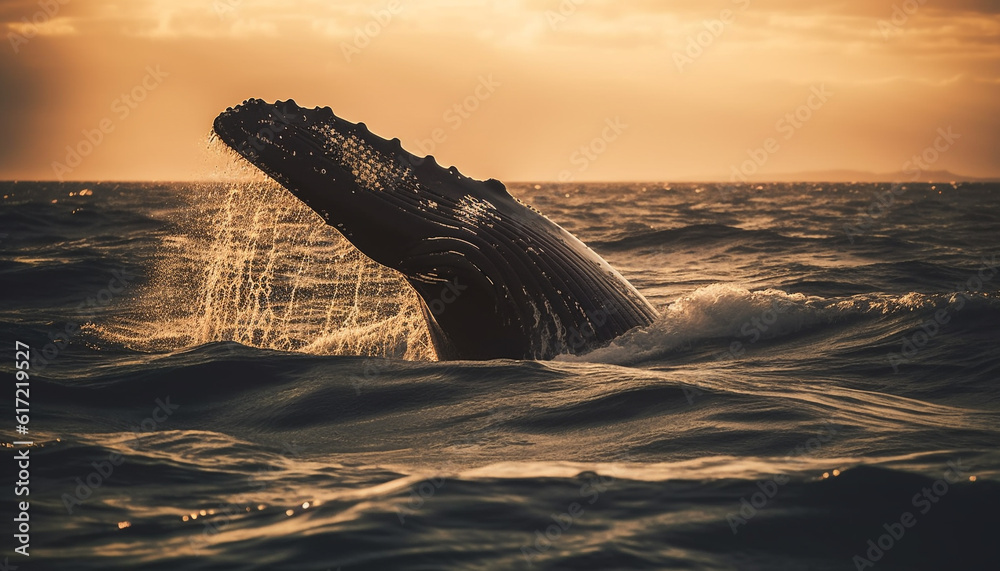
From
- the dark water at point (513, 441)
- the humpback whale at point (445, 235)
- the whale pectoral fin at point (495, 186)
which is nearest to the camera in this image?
the dark water at point (513, 441)

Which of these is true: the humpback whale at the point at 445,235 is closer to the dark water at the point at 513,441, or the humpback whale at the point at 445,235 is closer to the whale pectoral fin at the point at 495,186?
the whale pectoral fin at the point at 495,186

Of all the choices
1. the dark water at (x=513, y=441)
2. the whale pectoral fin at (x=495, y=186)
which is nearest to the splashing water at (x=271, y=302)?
the dark water at (x=513, y=441)

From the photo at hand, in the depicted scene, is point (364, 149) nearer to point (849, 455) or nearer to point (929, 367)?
point (849, 455)

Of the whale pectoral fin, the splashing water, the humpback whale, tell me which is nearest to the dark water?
the splashing water

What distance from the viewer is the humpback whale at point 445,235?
695cm

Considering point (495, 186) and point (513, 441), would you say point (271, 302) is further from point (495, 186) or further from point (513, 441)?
point (513, 441)

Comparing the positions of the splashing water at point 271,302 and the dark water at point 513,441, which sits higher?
the splashing water at point 271,302

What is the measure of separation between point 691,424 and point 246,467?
7.87 ft

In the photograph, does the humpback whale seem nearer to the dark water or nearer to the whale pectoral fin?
the whale pectoral fin

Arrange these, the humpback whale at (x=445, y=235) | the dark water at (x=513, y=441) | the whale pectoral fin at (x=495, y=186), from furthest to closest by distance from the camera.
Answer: the whale pectoral fin at (x=495, y=186) → the humpback whale at (x=445, y=235) → the dark water at (x=513, y=441)

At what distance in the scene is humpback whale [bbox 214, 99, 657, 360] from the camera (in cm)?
695

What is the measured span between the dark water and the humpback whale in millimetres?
351

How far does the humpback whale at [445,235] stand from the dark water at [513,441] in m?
0.35

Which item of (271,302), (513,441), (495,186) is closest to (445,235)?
(495,186)
